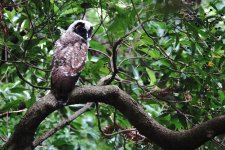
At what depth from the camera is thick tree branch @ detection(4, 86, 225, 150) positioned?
2.67 m

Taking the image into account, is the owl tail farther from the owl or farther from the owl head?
the owl head

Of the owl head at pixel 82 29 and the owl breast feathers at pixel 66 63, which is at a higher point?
the owl head at pixel 82 29

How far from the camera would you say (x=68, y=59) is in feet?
10.3

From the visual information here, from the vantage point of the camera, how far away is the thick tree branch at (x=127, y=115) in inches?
105

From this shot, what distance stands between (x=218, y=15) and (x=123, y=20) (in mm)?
765

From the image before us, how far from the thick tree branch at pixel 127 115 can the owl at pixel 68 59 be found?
0.20 feet

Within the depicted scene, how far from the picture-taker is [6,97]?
3703 millimetres

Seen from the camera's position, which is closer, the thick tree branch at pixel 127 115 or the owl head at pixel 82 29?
the thick tree branch at pixel 127 115

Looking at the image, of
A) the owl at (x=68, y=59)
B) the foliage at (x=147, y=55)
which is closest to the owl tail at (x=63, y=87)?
the owl at (x=68, y=59)

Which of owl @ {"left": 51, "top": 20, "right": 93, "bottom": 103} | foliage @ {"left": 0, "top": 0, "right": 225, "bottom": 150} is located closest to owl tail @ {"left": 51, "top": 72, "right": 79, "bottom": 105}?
owl @ {"left": 51, "top": 20, "right": 93, "bottom": 103}

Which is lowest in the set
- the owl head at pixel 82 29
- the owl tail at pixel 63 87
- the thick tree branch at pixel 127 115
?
the thick tree branch at pixel 127 115

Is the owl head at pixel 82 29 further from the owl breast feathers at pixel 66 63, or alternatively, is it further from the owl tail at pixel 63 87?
the owl tail at pixel 63 87

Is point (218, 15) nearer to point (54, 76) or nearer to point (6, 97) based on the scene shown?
point (54, 76)

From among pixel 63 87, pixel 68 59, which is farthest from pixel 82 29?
pixel 63 87
